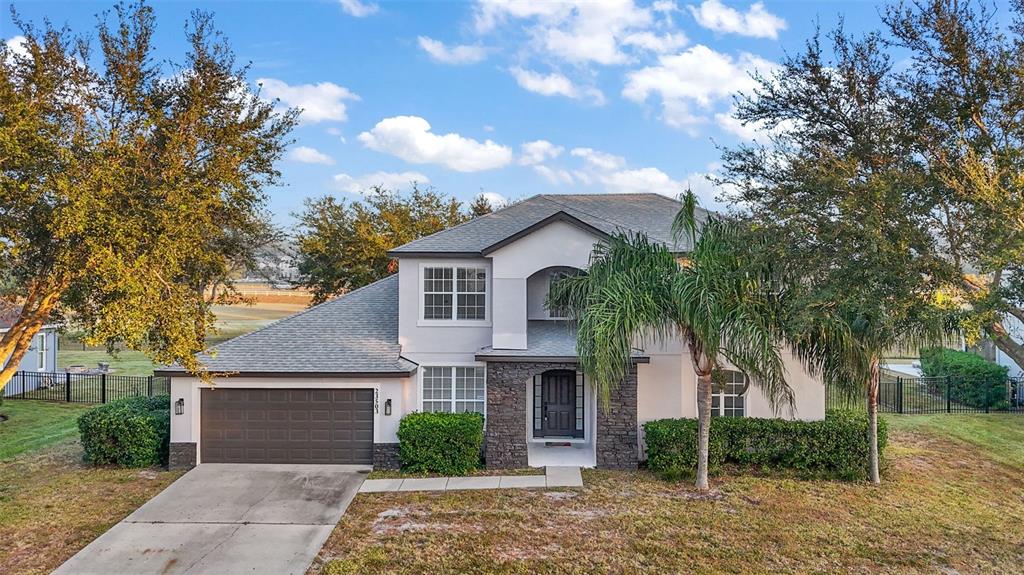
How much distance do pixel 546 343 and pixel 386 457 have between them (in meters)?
4.67

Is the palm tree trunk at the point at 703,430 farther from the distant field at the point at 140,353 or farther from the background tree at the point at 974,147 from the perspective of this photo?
the distant field at the point at 140,353

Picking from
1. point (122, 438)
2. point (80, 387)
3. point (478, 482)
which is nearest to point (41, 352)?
point (80, 387)

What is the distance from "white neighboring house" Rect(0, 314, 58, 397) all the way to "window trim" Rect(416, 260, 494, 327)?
61.6 feet

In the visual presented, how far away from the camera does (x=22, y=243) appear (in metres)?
9.55

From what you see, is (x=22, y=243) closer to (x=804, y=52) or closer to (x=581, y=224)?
(x=581, y=224)

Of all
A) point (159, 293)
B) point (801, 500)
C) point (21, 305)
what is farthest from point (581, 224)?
point (21, 305)

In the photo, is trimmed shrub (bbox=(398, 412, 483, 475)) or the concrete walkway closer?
the concrete walkway

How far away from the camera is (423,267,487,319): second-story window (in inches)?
567

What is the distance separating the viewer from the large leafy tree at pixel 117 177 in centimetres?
927

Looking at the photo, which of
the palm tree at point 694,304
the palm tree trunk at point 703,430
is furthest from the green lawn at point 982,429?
the palm tree at point 694,304

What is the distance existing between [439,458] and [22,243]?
8.74 meters

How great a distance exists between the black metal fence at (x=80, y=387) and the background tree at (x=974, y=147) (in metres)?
25.4

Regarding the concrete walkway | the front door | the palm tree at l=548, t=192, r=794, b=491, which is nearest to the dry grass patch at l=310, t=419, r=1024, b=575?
the concrete walkway

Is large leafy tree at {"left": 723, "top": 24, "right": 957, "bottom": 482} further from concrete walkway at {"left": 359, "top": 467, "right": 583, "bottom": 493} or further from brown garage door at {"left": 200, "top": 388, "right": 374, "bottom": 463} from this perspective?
brown garage door at {"left": 200, "top": 388, "right": 374, "bottom": 463}
